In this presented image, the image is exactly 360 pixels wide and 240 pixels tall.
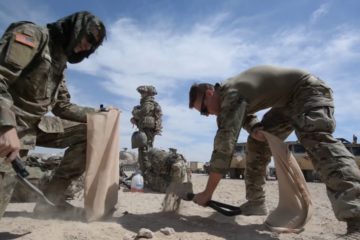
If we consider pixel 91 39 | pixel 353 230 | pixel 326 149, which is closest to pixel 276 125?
pixel 326 149

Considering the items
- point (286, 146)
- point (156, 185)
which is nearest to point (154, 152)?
point (156, 185)

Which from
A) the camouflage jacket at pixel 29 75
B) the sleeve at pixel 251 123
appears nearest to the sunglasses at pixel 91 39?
the camouflage jacket at pixel 29 75

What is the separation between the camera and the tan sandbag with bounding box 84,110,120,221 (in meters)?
3.47

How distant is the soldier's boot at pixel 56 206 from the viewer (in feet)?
11.8

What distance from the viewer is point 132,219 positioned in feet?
11.8

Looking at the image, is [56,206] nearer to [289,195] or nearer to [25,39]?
[25,39]

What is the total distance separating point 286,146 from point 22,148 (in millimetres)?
2408

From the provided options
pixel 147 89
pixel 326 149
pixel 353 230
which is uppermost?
pixel 147 89

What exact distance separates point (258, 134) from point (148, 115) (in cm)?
570

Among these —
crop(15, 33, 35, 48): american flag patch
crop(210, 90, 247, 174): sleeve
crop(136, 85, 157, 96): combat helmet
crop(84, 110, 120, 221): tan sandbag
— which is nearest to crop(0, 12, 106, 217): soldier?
crop(15, 33, 35, 48): american flag patch

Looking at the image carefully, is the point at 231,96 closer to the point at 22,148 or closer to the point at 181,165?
the point at 22,148

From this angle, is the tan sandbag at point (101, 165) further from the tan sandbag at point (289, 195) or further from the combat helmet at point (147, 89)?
the combat helmet at point (147, 89)

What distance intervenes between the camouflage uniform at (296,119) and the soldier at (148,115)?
5547 millimetres

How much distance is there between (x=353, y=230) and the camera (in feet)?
9.47
